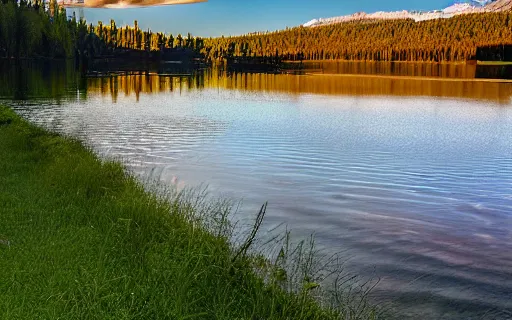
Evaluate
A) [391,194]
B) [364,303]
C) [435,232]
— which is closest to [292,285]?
[364,303]

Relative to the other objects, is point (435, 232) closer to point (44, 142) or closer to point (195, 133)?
point (44, 142)

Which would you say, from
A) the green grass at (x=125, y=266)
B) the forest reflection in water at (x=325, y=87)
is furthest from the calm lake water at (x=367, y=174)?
the forest reflection in water at (x=325, y=87)

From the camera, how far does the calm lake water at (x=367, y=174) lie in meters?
12.5

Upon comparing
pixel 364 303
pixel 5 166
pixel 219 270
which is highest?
pixel 5 166

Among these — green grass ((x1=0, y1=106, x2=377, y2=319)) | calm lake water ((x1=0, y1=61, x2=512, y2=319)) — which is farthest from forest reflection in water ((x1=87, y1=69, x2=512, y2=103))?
green grass ((x1=0, y1=106, x2=377, y2=319))

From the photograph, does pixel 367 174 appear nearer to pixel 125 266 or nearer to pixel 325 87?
pixel 125 266

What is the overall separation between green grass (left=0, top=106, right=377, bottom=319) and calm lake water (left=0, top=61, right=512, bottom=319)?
2622 mm

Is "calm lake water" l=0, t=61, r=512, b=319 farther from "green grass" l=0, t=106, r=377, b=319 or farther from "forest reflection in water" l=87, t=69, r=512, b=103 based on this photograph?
"forest reflection in water" l=87, t=69, r=512, b=103

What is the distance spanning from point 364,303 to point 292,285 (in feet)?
4.81

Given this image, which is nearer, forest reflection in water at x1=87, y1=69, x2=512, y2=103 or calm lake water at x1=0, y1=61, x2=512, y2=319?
calm lake water at x1=0, y1=61, x2=512, y2=319

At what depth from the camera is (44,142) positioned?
21.7 meters

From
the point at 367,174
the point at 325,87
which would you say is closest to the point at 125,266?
the point at 367,174

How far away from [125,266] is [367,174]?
15.9 metres

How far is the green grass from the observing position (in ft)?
25.6
